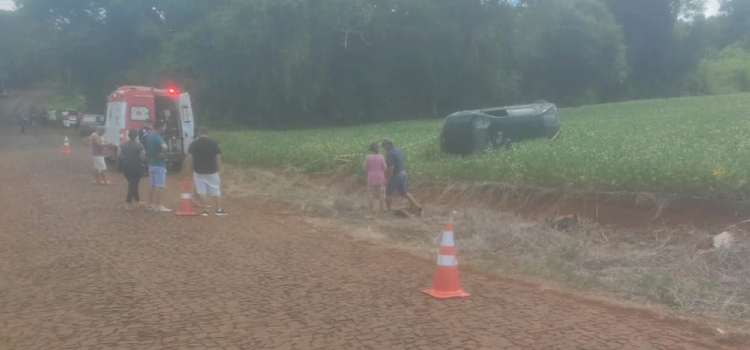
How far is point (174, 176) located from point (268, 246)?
11669mm

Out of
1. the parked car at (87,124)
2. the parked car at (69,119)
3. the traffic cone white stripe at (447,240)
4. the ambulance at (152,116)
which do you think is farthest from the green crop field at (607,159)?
the parked car at (69,119)

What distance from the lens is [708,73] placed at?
2596 inches

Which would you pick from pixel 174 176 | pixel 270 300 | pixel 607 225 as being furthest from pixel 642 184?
pixel 174 176

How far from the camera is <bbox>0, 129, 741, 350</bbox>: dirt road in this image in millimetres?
6016

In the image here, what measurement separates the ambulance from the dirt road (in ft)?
30.1

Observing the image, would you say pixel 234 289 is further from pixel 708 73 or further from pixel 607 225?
pixel 708 73

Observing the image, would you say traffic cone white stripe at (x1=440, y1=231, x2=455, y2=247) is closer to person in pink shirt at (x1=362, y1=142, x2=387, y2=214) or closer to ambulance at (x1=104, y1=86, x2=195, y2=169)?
person in pink shirt at (x1=362, y1=142, x2=387, y2=214)

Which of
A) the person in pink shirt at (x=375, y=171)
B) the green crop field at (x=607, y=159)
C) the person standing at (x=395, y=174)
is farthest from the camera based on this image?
the person in pink shirt at (x=375, y=171)

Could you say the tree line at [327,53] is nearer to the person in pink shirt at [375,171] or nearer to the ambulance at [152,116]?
the ambulance at [152,116]

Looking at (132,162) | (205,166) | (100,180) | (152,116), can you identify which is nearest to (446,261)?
(205,166)

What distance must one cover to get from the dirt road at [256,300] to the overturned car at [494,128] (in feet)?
24.0

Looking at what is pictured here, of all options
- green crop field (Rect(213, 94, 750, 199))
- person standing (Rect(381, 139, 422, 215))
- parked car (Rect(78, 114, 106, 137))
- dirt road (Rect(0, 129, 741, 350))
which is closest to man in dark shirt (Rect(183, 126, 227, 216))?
dirt road (Rect(0, 129, 741, 350))

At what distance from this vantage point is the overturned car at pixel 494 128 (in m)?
18.2

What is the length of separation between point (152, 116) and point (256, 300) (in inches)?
593
